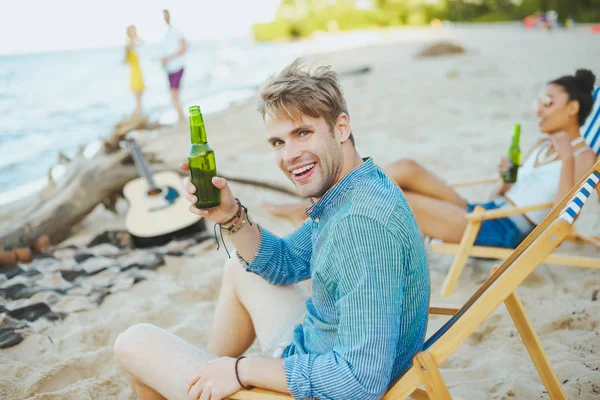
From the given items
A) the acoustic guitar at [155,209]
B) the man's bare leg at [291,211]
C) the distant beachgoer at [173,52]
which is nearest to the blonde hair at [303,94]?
the man's bare leg at [291,211]

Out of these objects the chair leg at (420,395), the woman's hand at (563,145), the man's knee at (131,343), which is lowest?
the chair leg at (420,395)

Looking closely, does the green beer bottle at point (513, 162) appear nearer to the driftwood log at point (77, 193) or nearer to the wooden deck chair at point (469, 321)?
the driftwood log at point (77, 193)

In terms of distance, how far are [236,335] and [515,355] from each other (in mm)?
1444

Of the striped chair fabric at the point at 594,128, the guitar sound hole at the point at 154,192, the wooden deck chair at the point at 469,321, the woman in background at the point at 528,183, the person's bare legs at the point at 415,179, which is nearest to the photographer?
the wooden deck chair at the point at 469,321

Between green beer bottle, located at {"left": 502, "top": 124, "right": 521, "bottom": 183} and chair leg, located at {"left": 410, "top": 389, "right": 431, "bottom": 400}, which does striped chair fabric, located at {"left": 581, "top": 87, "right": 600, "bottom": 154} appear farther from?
chair leg, located at {"left": 410, "top": 389, "right": 431, "bottom": 400}

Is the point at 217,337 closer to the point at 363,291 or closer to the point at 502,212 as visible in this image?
the point at 363,291

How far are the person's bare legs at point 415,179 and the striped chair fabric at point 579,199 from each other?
1.47 meters

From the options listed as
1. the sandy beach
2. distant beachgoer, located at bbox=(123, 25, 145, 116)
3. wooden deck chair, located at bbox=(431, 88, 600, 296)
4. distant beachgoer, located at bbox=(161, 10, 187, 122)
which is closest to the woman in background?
wooden deck chair, located at bbox=(431, 88, 600, 296)

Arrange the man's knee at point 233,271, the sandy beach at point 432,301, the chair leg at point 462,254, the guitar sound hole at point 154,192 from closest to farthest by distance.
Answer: the man's knee at point 233,271 → the sandy beach at point 432,301 → the chair leg at point 462,254 → the guitar sound hole at point 154,192

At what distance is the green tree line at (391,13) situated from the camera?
981 inches

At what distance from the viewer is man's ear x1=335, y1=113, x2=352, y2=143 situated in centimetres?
157

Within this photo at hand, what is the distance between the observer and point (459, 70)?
40.0ft

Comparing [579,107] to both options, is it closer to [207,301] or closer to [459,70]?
[207,301]

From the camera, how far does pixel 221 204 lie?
1.77 m
